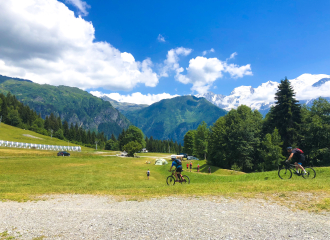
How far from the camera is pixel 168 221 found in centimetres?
883

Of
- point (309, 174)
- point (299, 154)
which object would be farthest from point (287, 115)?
point (299, 154)

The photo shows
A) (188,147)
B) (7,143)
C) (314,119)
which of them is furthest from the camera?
(188,147)

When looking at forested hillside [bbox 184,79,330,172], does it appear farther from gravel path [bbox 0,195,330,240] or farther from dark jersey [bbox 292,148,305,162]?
gravel path [bbox 0,195,330,240]

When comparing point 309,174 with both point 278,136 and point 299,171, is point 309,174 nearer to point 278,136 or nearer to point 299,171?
point 299,171

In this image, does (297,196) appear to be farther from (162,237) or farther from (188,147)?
(188,147)

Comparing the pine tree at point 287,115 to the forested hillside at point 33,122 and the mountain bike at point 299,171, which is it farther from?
the forested hillside at point 33,122

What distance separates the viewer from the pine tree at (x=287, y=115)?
46.5m

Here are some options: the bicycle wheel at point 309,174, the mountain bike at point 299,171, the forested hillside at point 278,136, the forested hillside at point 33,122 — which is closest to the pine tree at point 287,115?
the forested hillside at point 278,136

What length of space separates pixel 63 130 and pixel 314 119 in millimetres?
188936

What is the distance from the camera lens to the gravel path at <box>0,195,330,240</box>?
735 centimetres

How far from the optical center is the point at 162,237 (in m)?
7.17

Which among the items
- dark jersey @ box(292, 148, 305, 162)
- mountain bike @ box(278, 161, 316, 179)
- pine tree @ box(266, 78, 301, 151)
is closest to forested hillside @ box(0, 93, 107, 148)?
pine tree @ box(266, 78, 301, 151)

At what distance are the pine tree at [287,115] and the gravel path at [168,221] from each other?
142 feet

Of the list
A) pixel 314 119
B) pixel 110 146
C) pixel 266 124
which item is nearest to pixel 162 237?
pixel 314 119
